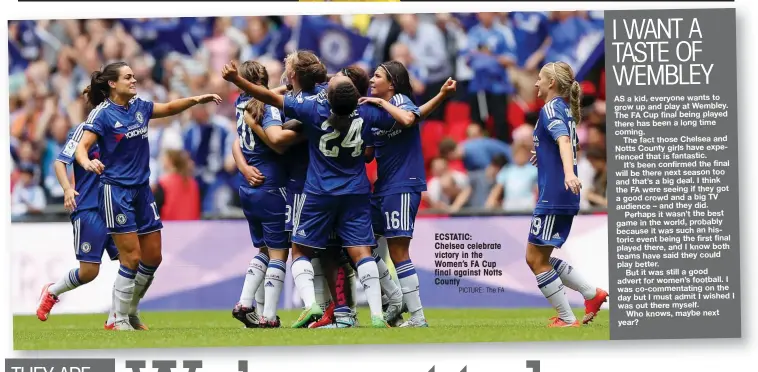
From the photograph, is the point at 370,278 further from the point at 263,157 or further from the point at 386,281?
the point at 263,157

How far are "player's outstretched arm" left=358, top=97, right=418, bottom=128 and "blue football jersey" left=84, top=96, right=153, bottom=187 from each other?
207 cm

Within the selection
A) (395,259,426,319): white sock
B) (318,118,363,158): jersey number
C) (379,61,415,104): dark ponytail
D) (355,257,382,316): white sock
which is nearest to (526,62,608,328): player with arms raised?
(395,259,426,319): white sock

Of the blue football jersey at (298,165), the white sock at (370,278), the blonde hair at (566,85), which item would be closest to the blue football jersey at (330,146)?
the blue football jersey at (298,165)

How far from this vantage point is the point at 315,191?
10516 mm

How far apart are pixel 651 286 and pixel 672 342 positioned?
516mm

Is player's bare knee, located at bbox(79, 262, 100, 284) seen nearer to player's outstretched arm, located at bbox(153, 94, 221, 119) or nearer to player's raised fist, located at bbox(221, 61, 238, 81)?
player's outstretched arm, located at bbox(153, 94, 221, 119)

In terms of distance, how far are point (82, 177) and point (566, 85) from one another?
4392 mm

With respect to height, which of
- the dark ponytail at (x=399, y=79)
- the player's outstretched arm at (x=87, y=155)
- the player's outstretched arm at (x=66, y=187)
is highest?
the dark ponytail at (x=399, y=79)

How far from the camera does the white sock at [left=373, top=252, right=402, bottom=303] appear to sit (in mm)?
11242

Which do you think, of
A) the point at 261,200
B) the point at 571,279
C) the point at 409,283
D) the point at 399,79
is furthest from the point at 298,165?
the point at 571,279

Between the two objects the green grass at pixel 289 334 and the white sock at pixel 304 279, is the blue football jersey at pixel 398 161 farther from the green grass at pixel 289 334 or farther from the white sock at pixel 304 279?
the green grass at pixel 289 334

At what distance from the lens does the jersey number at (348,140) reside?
10.4 meters

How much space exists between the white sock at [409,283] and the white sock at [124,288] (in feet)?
7.71

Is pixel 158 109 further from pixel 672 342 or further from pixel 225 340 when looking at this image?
pixel 672 342
